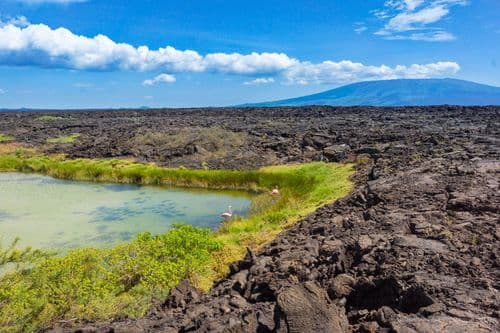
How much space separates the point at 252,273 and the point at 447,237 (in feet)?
19.3

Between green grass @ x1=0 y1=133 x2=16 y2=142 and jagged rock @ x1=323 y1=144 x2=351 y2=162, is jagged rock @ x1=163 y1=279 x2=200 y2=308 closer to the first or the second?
jagged rock @ x1=323 y1=144 x2=351 y2=162

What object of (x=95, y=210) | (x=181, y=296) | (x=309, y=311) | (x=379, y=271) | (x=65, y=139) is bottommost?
(x=95, y=210)

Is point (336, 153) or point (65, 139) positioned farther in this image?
point (65, 139)

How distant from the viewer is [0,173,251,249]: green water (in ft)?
79.0

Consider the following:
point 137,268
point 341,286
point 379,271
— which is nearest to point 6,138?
point 137,268

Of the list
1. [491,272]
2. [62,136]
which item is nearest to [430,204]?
[491,272]

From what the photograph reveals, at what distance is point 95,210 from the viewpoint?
1167 inches

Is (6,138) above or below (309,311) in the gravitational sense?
below

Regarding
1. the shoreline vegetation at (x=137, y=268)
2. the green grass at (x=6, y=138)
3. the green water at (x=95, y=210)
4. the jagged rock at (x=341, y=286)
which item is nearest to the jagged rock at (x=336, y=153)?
the shoreline vegetation at (x=137, y=268)

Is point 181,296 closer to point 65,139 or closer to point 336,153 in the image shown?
point 336,153

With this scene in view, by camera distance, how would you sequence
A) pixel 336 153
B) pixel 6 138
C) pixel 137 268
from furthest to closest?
pixel 6 138 → pixel 336 153 → pixel 137 268

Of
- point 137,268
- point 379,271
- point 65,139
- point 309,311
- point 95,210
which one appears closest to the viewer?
point 309,311

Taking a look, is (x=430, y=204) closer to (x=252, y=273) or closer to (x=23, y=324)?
(x=252, y=273)

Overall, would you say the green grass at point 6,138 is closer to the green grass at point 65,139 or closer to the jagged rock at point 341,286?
the green grass at point 65,139
